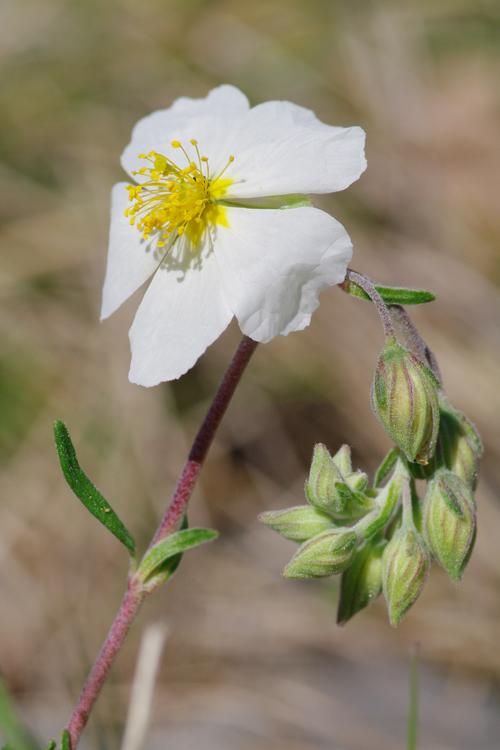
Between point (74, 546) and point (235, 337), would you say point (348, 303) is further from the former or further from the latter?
point (74, 546)

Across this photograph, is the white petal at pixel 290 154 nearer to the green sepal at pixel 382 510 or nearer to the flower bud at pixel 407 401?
the flower bud at pixel 407 401

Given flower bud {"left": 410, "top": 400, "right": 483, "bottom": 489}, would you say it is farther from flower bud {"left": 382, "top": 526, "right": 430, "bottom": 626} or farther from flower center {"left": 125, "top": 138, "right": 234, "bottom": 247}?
flower center {"left": 125, "top": 138, "right": 234, "bottom": 247}

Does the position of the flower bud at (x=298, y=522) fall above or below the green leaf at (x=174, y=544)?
above

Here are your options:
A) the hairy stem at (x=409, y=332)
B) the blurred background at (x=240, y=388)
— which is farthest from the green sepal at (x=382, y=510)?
the blurred background at (x=240, y=388)

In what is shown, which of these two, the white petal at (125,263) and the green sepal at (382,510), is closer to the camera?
the green sepal at (382,510)

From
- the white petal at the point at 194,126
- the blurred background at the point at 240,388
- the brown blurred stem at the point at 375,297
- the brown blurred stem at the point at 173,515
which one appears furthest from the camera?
the blurred background at the point at 240,388

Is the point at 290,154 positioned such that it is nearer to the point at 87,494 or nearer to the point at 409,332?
the point at 409,332

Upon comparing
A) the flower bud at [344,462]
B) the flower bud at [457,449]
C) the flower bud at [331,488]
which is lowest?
the flower bud at [331,488]
